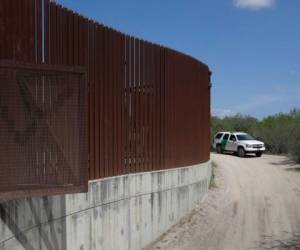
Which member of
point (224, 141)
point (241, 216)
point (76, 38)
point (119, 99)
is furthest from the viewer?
point (224, 141)

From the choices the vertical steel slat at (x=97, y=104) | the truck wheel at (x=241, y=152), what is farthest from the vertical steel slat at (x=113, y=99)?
the truck wheel at (x=241, y=152)

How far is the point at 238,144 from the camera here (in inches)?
1188

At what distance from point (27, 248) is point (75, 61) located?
3313 millimetres

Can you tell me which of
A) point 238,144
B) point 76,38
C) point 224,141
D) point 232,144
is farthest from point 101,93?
point 224,141

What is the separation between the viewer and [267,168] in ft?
73.9

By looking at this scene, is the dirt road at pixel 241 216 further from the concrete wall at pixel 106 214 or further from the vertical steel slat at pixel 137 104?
the vertical steel slat at pixel 137 104

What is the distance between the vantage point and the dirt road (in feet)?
36.3

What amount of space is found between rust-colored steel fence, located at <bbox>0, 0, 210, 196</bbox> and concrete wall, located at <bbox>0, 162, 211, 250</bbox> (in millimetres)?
377

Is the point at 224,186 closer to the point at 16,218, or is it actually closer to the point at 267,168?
the point at 267,168

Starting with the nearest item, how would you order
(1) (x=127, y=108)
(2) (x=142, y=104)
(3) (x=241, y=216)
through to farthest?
(1) (x=127, y=108), (2) (x=142, y=104), (3) (x=241, y=216)

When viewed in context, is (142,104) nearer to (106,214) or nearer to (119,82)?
(119,82)

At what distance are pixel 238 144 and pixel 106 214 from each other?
22407 millimetres

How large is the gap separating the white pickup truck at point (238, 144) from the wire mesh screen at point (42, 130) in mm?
25274

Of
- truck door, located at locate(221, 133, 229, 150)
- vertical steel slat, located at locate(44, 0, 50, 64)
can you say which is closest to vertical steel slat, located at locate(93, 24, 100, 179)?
vertical steel slat, located at locate(44, 0, 50, 64)
